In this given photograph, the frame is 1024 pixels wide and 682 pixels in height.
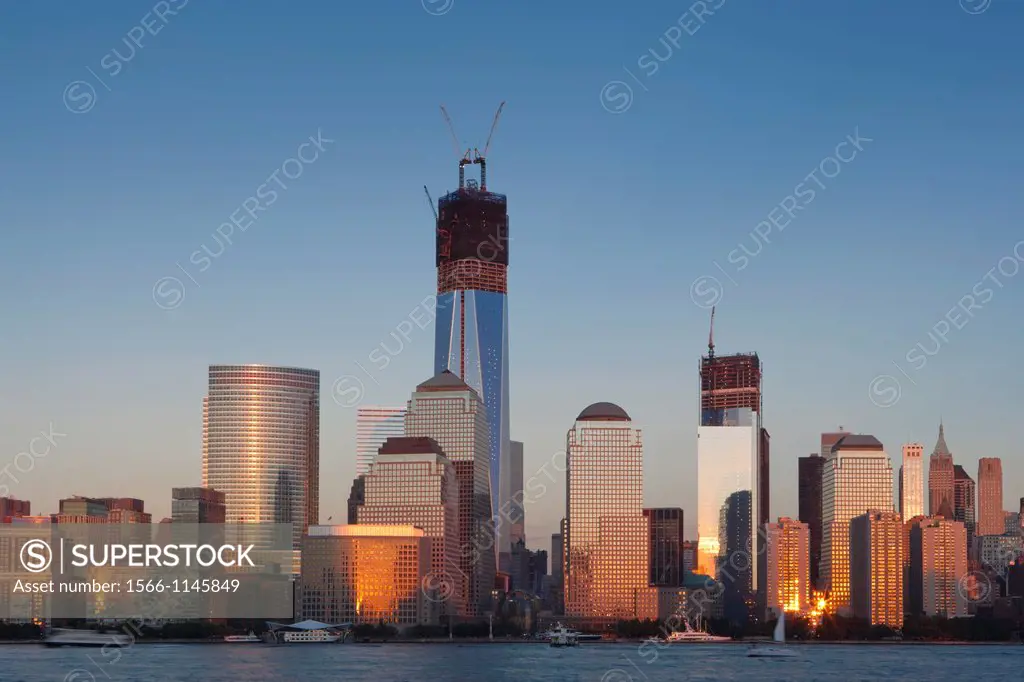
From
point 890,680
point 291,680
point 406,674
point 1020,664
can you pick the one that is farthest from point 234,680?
point 1020,664

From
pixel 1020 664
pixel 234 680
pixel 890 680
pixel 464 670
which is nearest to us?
pixel 234 680

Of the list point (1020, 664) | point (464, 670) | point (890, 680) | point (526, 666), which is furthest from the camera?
point (1020, 664)

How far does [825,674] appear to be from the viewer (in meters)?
164

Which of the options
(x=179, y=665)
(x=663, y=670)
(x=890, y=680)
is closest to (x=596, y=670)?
(x=663, y=670)

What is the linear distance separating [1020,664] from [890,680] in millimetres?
50990

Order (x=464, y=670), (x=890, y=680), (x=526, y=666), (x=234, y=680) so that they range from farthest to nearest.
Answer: (x=526, y=666)
(x=464, y=670)
(x=890, y=680)
(x=234, y=680)

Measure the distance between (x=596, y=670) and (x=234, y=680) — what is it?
4319 centimetres

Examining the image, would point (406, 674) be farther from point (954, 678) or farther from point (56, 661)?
point (954, 678)

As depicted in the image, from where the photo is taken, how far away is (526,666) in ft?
577

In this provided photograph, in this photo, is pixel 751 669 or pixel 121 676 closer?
pixel 121 676

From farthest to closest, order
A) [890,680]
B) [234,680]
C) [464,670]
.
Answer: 1. [464,670]
2. [890,680]
3. [234,680]

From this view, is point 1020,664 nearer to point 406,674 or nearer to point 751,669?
point 751,669

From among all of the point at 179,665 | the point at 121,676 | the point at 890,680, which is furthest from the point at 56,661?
the point at 890,680

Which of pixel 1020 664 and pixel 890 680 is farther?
pixel 1020 664
